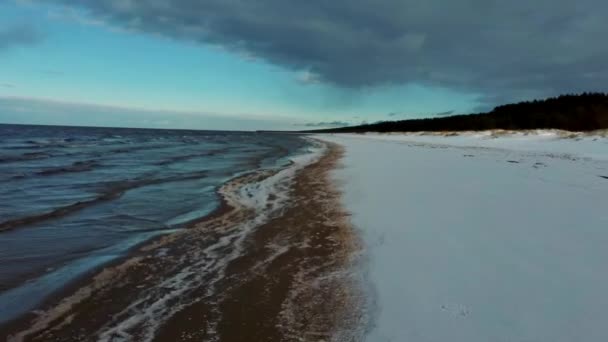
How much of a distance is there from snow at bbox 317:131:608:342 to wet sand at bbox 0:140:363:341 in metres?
0.50

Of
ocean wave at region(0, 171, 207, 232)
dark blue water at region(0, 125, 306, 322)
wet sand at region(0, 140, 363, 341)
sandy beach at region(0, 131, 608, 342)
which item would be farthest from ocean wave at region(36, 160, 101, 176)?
wet sand at region(0, 140, 363, 341)

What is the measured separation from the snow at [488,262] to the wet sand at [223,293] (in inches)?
19.7

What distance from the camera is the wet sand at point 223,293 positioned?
14.4ft

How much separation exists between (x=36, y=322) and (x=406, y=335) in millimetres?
3797

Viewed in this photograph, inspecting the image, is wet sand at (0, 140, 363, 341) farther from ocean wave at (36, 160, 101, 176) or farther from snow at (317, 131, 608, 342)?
ocean wave at (36, 160, 101, 176)

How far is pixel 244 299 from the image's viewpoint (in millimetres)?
5156

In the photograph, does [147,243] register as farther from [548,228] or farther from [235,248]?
[548,228]

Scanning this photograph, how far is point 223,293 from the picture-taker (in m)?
5.38

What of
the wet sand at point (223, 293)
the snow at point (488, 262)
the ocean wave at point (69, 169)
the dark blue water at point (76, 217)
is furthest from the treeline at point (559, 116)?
the wet sand at point (223, 293)

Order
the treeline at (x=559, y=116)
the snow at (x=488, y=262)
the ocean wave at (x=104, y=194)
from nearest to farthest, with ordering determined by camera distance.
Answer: the snow at (x=488, y=262), the ocean wave at (x=104, y=194), the treeline at (x=559, y=116)

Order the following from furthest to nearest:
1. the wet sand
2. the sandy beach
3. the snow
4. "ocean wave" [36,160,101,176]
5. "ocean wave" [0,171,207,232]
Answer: "ocean wave" [36,160,101,176], "ocean wave" [0,171,207,232], the wet sand, the sandy beach, the snow

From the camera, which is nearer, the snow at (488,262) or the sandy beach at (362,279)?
the snow at (488,262)

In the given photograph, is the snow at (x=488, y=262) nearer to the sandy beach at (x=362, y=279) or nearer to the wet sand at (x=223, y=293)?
the sandy beach at (x=362, y=279)

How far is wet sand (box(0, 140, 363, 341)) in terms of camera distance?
438 cm
